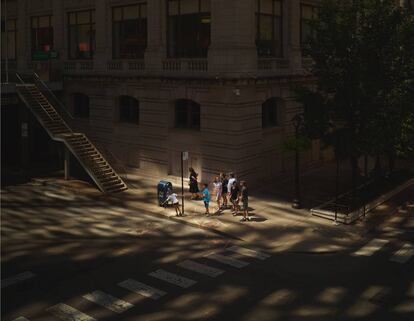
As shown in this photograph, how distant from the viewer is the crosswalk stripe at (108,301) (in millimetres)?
14844

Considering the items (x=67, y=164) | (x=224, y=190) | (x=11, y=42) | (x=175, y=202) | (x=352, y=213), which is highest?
(x=11, y=42)

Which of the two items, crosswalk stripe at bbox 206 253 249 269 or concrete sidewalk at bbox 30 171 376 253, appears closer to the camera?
crosswalk stripe at bbox 206 253 249 269

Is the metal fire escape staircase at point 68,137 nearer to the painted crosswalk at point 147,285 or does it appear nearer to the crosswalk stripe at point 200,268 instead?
the painted crosswalk at point 147,285

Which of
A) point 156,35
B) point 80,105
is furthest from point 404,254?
point 80,105

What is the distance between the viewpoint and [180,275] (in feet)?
57.2

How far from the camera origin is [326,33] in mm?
25375

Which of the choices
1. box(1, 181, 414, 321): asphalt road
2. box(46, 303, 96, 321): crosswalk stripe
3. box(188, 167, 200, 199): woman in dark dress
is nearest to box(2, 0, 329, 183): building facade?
box(188, 167, 200, 199): woman in dark dress

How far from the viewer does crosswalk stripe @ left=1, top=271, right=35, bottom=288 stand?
16.6 metres

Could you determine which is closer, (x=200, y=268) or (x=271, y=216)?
(x=200, y=268)

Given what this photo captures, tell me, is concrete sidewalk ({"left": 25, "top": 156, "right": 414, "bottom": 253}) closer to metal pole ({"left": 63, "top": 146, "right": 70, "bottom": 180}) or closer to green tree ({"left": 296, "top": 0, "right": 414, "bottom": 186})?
metal pole ({"left": 63, "top": 146, "right": 70, "bottom": 180})

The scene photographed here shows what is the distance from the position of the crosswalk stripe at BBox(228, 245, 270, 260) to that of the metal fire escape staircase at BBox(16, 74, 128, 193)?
10.9 m

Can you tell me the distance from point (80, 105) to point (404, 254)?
25919mm

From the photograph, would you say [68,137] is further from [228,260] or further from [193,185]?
[228,260]

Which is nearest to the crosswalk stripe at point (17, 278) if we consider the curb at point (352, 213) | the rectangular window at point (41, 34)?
the curb at point (352, 213)
